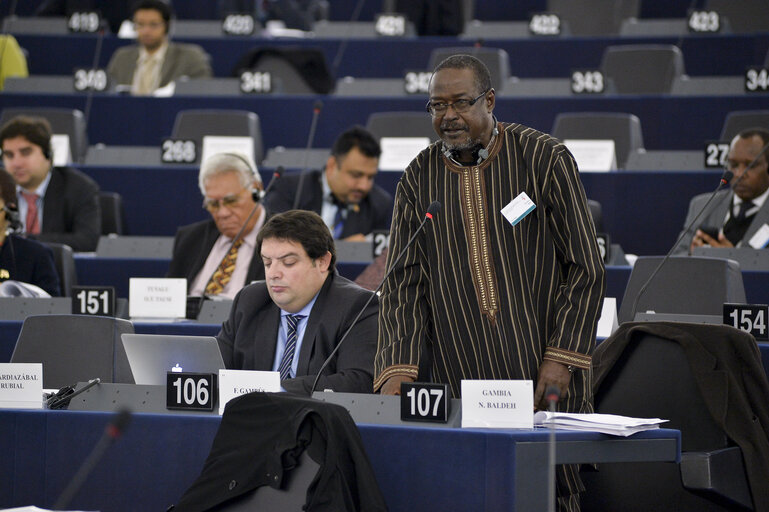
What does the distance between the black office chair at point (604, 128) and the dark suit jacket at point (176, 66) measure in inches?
87.7

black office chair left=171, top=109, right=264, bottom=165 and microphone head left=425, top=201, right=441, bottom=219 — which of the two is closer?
microphone head left=425, top=201, right=441, bottom=219

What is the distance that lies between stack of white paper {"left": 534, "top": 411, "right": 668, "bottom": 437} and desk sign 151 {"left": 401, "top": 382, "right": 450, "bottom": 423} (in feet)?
0.61

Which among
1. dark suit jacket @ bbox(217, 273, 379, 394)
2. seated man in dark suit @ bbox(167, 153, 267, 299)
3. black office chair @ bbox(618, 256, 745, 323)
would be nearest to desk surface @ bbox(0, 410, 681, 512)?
dark suit jacket @ bbox(217, 273, 379, 394)

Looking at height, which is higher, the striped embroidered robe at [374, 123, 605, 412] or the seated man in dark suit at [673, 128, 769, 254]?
the seated man in dark suit at [673, 128, 769, 254]

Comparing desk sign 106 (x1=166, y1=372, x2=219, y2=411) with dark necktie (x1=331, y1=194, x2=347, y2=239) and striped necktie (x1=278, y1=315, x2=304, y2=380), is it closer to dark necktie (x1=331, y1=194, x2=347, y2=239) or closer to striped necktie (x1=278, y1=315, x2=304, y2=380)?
striped necktie (x1=278, y1=315, x2=304, y2=380)

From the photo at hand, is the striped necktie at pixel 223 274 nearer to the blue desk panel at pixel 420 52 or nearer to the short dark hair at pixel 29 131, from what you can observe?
the short dark hair at pixel 29 131

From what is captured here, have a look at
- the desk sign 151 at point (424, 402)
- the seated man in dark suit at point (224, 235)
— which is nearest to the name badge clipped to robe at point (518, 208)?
the desk sign 151 at point (424, 402)

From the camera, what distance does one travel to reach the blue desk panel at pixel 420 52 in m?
7.32

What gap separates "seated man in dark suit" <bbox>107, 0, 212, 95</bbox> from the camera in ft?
23.1

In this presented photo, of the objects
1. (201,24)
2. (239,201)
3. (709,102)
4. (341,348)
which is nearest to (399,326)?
(341,348)

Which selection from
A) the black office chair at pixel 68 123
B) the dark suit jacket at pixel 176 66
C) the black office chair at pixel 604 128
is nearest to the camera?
the black office chair at pixel 604 128

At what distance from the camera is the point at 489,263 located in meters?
2.67

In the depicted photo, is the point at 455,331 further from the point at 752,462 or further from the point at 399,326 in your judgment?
the point at 752,462

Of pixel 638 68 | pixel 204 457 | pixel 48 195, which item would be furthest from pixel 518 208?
pixel 638 68
